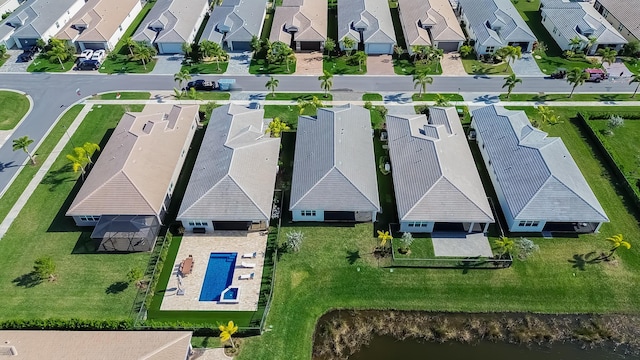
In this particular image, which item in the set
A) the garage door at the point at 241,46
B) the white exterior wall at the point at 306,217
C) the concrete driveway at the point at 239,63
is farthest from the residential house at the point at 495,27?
the white exterior wall at the point at 306,217

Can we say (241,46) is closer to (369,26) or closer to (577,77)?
(369,26)

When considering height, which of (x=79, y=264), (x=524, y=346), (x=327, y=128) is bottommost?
(x=524, y=346)

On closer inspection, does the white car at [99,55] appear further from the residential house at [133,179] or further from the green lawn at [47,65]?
the residential house at [133,179]

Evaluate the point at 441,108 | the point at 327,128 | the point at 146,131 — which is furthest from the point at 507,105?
the point at 146,131

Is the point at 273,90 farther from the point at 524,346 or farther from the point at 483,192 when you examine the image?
the point at 524,346

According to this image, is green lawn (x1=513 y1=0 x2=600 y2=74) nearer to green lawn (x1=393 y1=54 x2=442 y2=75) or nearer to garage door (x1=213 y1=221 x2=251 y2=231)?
green lawn (x1=393 y1=54 x2=442 y2=75)

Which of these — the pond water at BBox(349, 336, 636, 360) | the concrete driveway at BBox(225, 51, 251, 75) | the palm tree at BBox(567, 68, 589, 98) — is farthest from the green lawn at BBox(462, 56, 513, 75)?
the pond water at BBox(349, 336, 636, 360)
